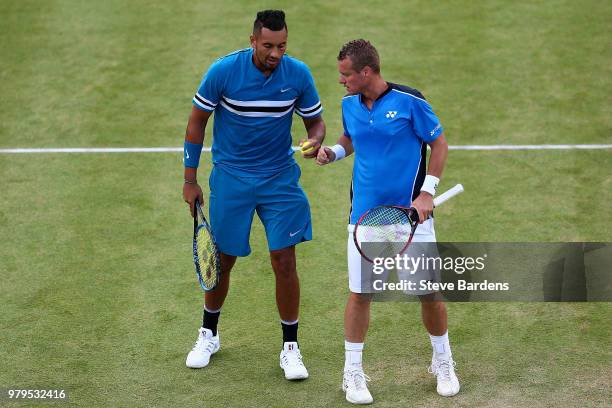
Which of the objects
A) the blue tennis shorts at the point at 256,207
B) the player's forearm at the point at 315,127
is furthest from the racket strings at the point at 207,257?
the player's forearm at the point at 315,127

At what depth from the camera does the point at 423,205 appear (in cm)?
671

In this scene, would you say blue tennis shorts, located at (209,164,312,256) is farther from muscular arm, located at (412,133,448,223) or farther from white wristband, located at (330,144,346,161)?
muscular arm, located at (412,133,448,223)

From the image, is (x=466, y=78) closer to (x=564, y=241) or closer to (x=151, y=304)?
(x=564, y=241)

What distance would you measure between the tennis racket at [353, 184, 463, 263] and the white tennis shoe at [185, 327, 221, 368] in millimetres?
1493

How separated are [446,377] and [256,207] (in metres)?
1.78

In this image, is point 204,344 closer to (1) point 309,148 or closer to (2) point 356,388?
(2) point 356,388

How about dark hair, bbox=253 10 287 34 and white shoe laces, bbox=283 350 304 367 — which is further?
white shoe laces, bbox=283 350 304 367

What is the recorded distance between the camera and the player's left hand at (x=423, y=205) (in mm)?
6695

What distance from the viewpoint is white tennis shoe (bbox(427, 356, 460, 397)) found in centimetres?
710

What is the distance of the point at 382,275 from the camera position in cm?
711

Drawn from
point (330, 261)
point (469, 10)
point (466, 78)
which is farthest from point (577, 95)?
point (330, 261)

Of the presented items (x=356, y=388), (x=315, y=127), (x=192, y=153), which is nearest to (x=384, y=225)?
(x=315, y=127)
